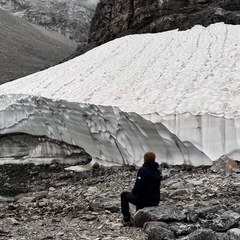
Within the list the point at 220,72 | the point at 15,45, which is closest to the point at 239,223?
the point at 220,72

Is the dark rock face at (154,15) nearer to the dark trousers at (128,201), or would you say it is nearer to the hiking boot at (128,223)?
the dark trousers at (128,201)

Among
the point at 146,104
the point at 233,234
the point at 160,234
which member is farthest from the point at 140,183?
the point at 146,104

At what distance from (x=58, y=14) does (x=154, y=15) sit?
72098 mm

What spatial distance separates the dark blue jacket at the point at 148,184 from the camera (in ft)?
15.8

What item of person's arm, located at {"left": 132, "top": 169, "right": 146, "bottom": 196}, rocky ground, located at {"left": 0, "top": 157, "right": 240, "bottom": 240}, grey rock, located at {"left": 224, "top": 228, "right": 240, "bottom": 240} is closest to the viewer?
grey rock, located at {"left": 224, "top": 228, "right": 240, "bottom": 240}

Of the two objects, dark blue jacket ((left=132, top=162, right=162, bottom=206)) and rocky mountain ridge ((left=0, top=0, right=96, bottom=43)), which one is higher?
rocky mountain ridge ((left=0, top=0, right=96, bottom=43))

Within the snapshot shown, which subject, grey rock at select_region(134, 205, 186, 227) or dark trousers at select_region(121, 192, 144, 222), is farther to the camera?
dark trousers at select_region(121, 192, 144, 222)

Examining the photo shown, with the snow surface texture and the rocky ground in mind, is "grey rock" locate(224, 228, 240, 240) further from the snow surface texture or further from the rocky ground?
the snow surface texture

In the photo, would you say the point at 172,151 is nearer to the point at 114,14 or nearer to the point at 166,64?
the point at 166,64

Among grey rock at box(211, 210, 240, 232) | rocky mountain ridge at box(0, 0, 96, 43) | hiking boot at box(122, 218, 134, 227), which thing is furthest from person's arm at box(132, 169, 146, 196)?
rocky mountain ridge at box(0, 0, 96, 43)

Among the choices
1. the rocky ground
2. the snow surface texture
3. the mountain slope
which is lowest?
the rocky ground

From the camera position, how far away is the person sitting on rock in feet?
15.8

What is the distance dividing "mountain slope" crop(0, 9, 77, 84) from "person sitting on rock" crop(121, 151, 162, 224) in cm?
3085

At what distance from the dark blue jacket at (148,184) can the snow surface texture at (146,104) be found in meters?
2.71
